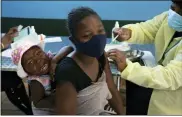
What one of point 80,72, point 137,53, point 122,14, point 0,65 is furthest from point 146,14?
point 0,65

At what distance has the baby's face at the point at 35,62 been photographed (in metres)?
1.01

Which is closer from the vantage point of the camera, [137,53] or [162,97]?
[162,97]

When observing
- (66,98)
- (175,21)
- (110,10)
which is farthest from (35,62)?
(110,10)

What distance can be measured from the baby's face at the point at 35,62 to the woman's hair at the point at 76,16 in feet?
0.50

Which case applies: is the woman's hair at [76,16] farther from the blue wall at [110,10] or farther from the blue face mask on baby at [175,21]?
the blue wall at [110,10]

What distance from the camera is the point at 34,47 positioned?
1022 millimetres

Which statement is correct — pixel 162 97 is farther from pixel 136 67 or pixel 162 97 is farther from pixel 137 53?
pixel 137 53

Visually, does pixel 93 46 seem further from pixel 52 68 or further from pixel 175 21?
pixel 175 21

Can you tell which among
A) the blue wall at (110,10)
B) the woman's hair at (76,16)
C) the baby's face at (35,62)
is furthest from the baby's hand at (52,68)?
the blue wall at (110,10)

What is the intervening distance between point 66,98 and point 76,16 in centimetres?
31

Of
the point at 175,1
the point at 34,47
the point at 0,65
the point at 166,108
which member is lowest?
the point at 166,108

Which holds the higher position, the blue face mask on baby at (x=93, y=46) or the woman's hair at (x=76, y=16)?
the woman's hair at (x=76, y=16)

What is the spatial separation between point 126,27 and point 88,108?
1.71ft

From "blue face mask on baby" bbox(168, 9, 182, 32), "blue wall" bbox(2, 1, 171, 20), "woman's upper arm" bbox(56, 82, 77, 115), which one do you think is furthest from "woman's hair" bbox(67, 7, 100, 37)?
"blue wall" bbox(2, 1, 171, 20)
